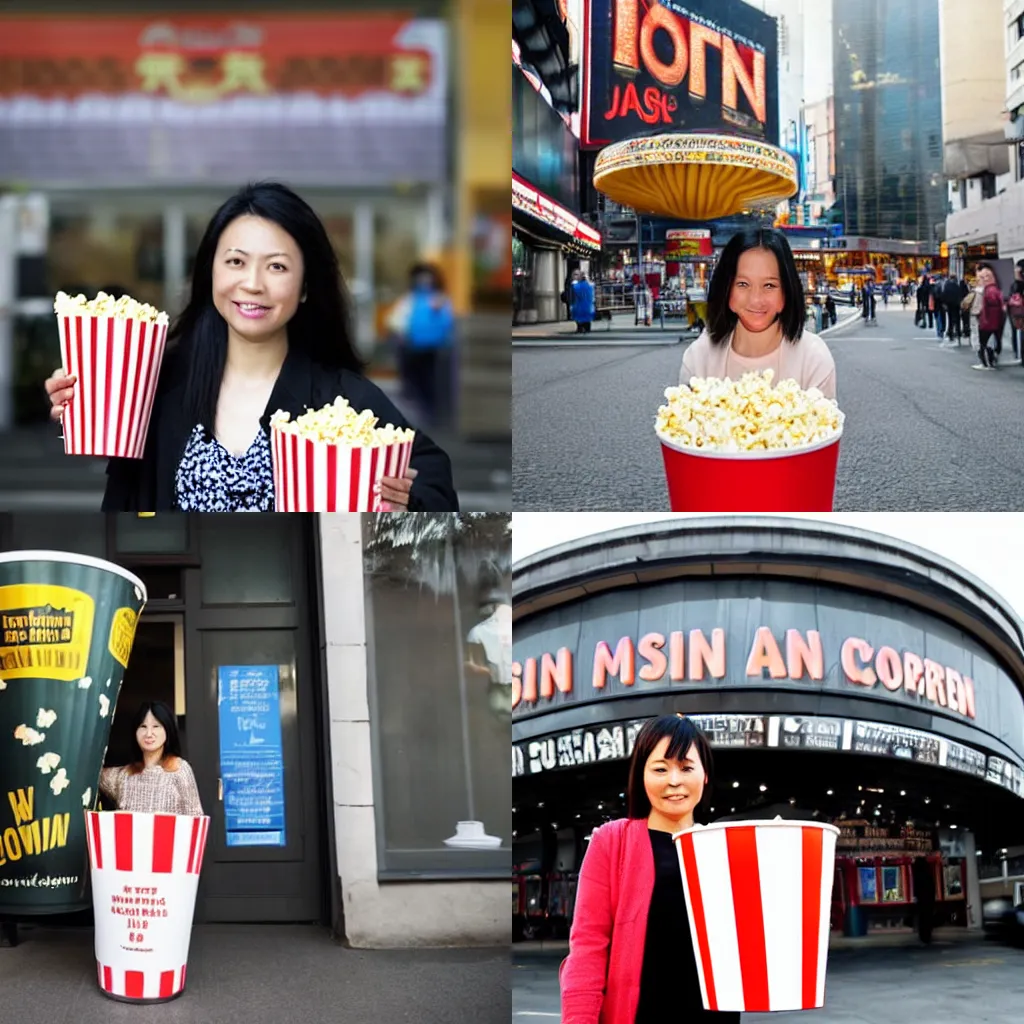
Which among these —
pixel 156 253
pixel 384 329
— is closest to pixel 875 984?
pixel 384 329

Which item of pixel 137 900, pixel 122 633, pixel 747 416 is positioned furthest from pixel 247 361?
pixel 137 900

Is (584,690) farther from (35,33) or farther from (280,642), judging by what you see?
(35,33)

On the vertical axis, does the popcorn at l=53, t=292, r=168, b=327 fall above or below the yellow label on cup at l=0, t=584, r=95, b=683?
above

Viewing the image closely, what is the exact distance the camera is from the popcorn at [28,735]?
3.28 metres

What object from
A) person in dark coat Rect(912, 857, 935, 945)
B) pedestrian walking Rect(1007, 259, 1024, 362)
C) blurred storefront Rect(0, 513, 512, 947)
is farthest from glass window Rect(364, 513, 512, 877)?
pedestrian walking Rect(1007, 259, 1024, 362)

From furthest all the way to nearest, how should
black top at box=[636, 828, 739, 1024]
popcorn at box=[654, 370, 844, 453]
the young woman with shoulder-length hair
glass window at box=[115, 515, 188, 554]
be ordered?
1. glass window at box=[115, 515, 188, 554]
2. the young woman with shoulder-length hair
3. popcorn at box=[654, 370, 844, 453]
4. black top at box=[636, 828, 739, 1024]

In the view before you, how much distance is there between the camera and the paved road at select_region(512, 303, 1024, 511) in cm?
339

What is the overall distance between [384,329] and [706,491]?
6.06 ft

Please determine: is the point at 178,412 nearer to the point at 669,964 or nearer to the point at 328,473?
the point at 328,473

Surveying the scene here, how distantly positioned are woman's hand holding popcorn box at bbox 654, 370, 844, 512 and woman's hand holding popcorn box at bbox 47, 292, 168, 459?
1.24 m

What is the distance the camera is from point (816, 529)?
3326 mm

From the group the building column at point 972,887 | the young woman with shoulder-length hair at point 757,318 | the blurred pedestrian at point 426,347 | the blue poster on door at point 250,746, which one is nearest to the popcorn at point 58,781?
the blue poster on door at point 250,746

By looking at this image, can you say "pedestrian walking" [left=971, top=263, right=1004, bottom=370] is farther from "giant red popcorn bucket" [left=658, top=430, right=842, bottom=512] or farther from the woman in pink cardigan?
the woman in pink cardigan

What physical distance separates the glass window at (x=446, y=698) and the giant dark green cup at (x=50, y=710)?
2.57ft
